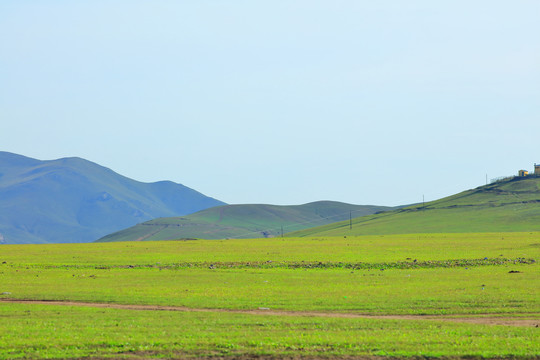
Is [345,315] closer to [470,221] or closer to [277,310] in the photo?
[277,310]

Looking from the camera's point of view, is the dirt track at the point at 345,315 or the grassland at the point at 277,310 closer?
the grassland at the point at 277,310

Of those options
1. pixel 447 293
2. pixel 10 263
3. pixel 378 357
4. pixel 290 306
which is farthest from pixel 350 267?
pixel 378 357

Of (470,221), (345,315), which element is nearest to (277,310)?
(345,315)

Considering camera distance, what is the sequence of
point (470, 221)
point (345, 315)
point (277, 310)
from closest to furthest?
point (345, 315), point (277, 310), point (470, 221)

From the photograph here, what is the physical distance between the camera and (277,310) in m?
31.9

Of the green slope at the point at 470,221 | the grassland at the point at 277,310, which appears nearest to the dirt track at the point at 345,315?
the grassland at the point at 277,310

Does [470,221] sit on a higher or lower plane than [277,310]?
higher

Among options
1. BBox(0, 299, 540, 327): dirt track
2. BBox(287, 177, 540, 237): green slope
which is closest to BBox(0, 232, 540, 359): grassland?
BBox(0, 299, 540, 327): dirt track

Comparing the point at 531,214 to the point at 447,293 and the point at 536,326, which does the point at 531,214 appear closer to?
the point at 447,293

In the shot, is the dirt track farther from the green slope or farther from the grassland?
the green slope

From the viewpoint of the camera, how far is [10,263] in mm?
66500

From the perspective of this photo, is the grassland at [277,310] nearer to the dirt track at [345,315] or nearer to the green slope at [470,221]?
the dirt track at [345,315]

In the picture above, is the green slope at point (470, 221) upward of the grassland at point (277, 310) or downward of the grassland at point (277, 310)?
upward

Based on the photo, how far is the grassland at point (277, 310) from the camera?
828 inches
